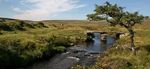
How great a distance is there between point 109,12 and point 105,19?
1.56m

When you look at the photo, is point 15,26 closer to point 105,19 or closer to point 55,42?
point 55,42

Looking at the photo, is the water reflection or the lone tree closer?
the lone tree

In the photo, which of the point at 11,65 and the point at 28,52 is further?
the point at 28,52

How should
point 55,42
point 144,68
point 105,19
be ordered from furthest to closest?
point 55,42 < point 105,19 < point 144,68

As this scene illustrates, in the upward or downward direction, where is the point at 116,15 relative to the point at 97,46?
upward

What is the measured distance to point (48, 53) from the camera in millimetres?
60562

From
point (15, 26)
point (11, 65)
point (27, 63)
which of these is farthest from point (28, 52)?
point (15, 26)

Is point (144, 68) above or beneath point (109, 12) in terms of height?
beneath

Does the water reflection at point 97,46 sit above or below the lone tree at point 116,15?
below

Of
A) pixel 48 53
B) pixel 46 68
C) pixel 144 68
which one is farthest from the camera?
pixel 48 53

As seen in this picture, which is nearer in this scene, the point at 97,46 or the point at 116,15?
the point at 116,15

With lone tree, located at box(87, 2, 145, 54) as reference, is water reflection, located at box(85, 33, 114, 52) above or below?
below

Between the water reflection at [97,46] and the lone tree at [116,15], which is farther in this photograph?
the water reflection at [97,46]

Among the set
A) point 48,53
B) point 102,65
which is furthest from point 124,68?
point 48,53
